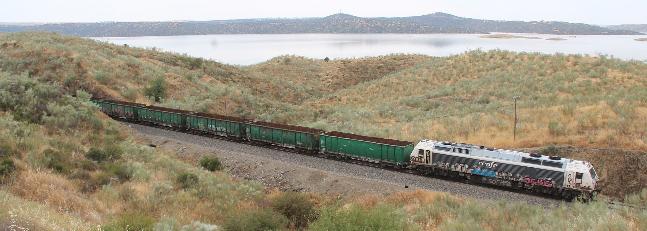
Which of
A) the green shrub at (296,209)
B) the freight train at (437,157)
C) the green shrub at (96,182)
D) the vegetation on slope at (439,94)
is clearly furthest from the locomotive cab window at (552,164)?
the green shrub at (96,182)

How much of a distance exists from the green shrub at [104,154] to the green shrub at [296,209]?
9.75 m

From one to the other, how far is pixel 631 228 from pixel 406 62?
3501 inches

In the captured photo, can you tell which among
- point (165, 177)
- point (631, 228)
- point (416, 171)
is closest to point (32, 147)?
point (165, 177)

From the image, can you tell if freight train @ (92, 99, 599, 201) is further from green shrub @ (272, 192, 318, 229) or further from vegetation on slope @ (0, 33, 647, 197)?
green shrub @ (272, 192, 318, 229)

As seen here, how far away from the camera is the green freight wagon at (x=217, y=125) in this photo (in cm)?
3528

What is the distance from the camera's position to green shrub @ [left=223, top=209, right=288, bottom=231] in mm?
16672

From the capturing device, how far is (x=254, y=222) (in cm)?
1684

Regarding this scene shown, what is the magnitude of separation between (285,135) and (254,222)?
15730 mm

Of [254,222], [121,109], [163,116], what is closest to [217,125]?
[163,116]

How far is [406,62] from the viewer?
10088cm

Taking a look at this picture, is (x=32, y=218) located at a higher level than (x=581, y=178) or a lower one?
higher

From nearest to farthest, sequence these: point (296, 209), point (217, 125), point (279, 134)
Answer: point (296, 209) < point (279, 134) < point (217, 125)

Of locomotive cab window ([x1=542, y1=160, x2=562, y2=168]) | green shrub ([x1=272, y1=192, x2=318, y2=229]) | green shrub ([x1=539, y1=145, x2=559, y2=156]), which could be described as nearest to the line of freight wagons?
locomotive cab window ([x1=542, y1=160, x2=562, y2=168])

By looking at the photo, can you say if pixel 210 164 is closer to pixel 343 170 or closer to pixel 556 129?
pixel 343 170
